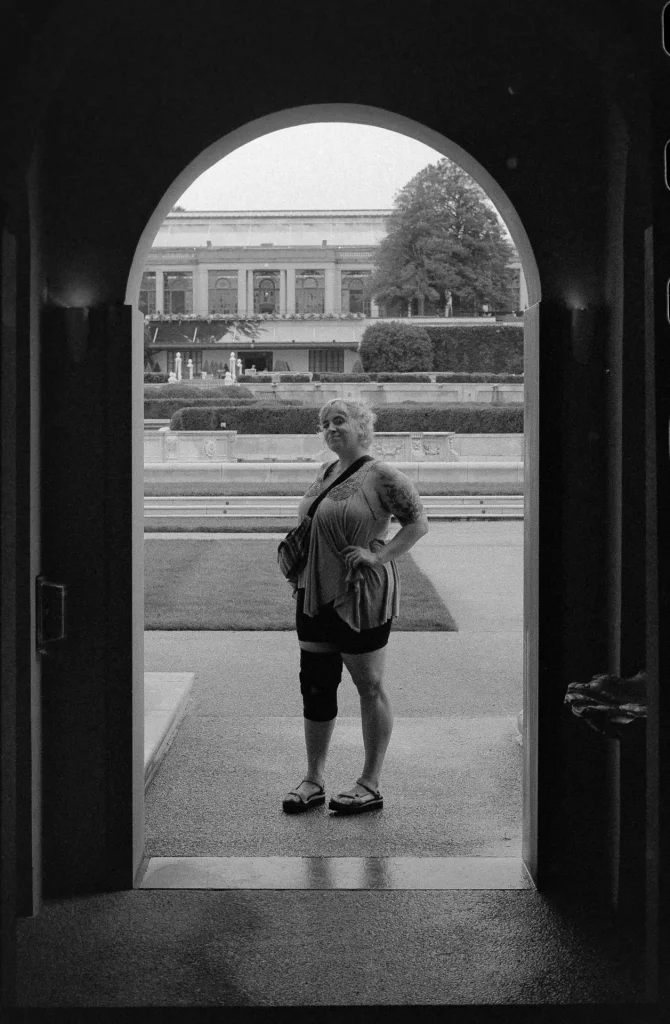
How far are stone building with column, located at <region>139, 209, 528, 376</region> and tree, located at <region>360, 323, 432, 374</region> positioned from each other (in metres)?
12.5

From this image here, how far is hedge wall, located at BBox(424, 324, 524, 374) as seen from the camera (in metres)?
46.6

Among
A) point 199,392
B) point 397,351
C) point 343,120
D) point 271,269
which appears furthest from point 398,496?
point 271,269

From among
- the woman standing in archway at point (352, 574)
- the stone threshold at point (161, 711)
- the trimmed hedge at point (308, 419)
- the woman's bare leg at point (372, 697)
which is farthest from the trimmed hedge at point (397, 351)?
the woman's bare leg at point (372, 697)

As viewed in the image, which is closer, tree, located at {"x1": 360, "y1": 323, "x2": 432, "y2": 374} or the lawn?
the lawn

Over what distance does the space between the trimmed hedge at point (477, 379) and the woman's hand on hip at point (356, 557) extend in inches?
1401

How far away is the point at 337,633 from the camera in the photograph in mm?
4254

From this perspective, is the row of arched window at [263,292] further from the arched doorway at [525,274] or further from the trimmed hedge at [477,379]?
the arched doorway at [525,274]

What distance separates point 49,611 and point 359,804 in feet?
5.66

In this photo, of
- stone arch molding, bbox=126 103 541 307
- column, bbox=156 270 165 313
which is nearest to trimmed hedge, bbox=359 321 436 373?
column, bbox=156 270 165 313

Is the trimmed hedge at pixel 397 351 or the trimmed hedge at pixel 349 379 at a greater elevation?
the trimmed hedge at pixel 397 351

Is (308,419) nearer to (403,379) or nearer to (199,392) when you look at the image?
(199,392)

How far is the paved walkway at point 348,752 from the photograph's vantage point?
4.30 m

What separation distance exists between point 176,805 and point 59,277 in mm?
2392

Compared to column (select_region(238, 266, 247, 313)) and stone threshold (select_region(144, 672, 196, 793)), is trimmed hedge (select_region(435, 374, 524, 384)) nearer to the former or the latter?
column (select_region(238, 266, 247, 313))
